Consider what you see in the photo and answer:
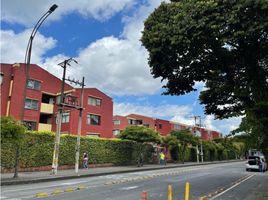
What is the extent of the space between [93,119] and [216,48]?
130ft

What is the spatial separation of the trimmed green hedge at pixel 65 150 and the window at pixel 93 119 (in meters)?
13.4

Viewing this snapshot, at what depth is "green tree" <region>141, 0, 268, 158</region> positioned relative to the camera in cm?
1330

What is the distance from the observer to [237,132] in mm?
14055

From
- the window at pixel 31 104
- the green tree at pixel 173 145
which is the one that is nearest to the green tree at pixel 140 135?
the green tree at pixel 173 145

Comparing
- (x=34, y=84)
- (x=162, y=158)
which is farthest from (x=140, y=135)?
(x=34, y=84)

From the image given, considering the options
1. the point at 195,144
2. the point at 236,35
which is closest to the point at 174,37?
the point at 236,35

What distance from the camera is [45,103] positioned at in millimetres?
49625

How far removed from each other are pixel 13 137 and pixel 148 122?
6875 cm

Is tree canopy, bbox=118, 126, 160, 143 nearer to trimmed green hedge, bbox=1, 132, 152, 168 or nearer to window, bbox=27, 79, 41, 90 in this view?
trimmed green hedge, bbox=1, 132, 152, 168

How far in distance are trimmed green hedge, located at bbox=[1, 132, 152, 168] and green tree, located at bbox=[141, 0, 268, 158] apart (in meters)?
9.98

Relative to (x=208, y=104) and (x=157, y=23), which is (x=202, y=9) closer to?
(x=157, y=23)

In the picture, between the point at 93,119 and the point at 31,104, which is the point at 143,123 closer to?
the point at 93,119

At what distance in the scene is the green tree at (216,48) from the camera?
523 inches

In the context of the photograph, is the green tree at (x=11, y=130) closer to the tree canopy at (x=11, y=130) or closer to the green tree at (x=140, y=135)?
the tree canopy at (x=11, y=130)
